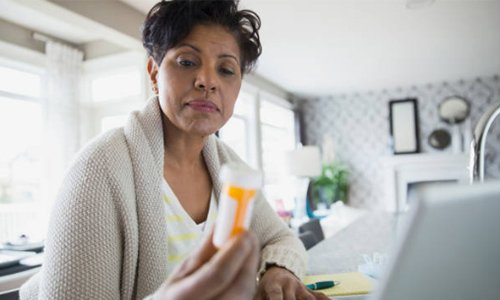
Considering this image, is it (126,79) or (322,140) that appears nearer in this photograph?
(126,79)

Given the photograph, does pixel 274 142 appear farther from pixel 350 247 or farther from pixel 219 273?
pixel 219 273

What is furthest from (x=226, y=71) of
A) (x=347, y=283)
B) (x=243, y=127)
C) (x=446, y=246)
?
(x=243, y=127)

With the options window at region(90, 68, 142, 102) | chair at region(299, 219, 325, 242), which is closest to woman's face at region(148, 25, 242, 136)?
chair at region(299, 219, 325, 242)

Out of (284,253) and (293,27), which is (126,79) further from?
(284,253)

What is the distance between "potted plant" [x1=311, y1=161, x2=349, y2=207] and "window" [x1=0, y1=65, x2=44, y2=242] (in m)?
4.20

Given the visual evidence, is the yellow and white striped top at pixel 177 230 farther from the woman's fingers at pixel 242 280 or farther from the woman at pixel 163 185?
the woman's fingers at pixel 242 280

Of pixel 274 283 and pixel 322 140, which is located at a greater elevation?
pixel 322 140

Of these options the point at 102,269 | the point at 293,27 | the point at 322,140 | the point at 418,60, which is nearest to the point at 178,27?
the point at 102,269

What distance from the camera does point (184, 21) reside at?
0.86 metres

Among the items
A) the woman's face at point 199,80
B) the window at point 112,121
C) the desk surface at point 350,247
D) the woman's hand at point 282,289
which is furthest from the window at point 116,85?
the woman's hand at point 282,289

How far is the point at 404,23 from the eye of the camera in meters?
3.52

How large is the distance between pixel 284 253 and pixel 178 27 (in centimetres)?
57

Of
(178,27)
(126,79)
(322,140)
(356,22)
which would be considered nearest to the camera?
(178,27)

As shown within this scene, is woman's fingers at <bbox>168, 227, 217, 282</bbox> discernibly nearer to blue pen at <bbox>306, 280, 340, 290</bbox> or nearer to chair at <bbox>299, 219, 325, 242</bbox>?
blue pen at <bbox>306, 280, 340, 290</bbox>
